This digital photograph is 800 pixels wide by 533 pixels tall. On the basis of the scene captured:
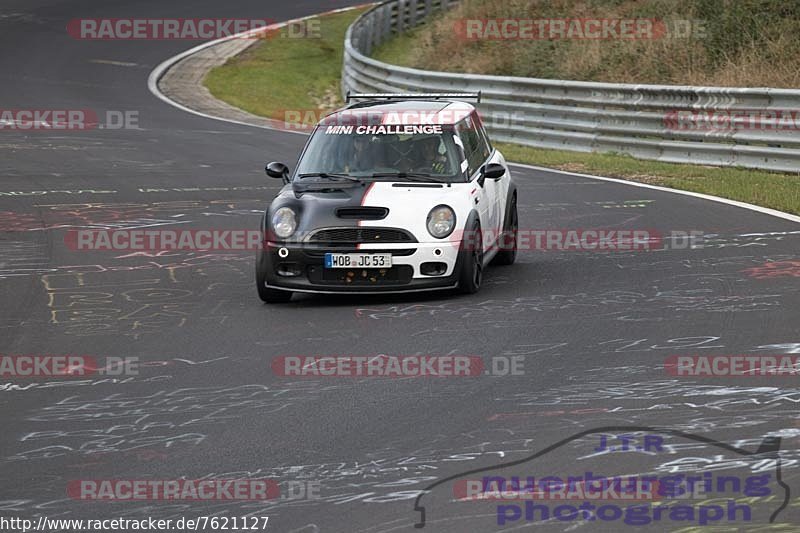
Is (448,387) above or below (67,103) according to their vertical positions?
below

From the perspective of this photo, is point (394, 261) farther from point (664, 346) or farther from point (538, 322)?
point (664, 346)

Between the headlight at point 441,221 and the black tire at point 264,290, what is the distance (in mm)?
1277

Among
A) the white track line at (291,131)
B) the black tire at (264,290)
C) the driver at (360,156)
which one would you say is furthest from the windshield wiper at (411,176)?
the white track line at (291,131)

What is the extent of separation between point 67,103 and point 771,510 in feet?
80.4

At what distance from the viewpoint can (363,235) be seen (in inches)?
439

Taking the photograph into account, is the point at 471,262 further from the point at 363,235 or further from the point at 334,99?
the point at 334,99

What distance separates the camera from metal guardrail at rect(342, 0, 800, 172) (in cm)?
1973

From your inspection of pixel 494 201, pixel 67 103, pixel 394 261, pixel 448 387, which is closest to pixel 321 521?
pixel 448 387

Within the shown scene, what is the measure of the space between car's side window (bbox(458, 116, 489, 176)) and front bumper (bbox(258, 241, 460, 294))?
4.06 feet

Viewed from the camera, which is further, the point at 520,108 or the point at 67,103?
the point at 67,103

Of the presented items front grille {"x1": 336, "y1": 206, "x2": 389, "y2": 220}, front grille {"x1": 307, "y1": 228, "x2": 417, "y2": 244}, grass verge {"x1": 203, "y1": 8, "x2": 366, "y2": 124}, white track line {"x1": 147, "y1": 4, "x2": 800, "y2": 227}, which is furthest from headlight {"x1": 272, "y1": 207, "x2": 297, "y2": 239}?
grass verge {"x1": 203, "y1": 8, "x2": 366, "y2": 124}

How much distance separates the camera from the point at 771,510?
5.88m

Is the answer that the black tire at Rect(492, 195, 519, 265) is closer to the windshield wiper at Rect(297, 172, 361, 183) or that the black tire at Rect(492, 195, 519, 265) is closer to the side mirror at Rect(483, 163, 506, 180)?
the side mirror at Rect(483, 163, 506, 180)

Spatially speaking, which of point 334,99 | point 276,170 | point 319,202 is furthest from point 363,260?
point 334,99
